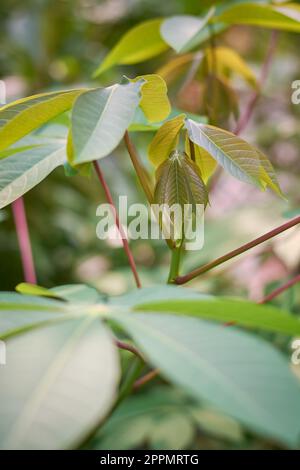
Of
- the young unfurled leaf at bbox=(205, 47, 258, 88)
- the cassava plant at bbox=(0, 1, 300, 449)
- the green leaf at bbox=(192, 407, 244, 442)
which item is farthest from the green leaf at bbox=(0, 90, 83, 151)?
the green leaf at bbox=(192, 407, 244, 442)

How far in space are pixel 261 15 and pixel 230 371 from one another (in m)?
0.52

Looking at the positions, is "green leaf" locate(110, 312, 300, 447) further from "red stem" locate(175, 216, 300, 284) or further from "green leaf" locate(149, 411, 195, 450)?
"green leaf" locate(149, 411, 195, 450)

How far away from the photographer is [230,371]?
0.91 feet

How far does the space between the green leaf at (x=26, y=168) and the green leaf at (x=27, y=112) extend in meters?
0.05

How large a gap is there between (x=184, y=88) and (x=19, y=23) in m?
0.90

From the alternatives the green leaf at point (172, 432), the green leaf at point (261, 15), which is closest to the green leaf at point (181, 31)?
the green leaf at point (261, 15)

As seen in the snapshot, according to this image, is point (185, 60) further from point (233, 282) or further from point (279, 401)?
A: point (279, 401)

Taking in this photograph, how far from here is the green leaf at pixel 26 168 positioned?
46 cm

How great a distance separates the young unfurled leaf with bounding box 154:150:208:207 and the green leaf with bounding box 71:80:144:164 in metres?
0.07

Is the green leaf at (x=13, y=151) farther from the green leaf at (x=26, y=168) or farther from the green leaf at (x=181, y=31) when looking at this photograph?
the green leaf at (x=181, y=31)

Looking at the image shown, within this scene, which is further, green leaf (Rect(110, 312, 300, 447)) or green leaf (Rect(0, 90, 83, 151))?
green leaf (Rect(0, 90, 83, 151))

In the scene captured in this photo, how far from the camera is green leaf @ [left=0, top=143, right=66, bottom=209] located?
465 mm

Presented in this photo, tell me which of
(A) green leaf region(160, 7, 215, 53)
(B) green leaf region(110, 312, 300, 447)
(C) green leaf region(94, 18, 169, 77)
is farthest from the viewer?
(C) green leaf region(94, 18, 169, 77)

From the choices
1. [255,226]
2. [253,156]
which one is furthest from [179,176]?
[255,226]
